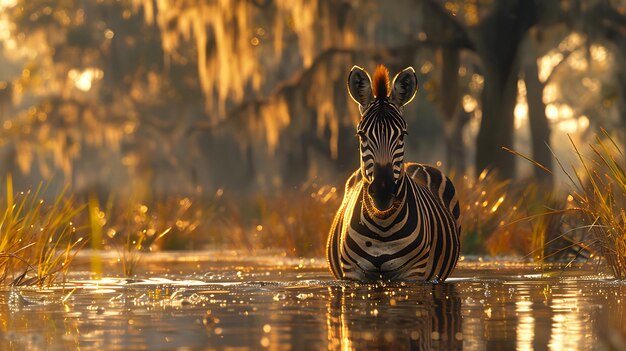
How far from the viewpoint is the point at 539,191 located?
26.3 metres

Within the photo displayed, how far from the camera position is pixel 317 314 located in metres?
10.7

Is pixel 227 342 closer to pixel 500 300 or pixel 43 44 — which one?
pixel 500 300

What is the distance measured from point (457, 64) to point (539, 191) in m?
6.27

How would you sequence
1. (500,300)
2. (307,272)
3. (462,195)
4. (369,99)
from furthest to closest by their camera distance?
(462,195)
(307,272)
(369,99)
(500,300)

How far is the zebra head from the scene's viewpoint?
12.8 meters

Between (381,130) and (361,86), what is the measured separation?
0.71m

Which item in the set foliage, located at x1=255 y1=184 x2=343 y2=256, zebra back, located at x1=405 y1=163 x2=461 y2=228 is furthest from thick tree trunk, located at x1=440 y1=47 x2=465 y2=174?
zebra back, located at x1=405 y1=163 x2=461 y2=228

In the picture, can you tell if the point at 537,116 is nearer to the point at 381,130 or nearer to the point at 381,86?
the point at 381,86

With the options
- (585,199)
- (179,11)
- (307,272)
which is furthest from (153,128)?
(585,199)

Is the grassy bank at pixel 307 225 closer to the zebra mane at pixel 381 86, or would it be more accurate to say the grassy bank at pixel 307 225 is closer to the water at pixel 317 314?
the water at pixel 317 314

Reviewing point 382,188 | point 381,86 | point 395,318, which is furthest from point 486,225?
point 395,318

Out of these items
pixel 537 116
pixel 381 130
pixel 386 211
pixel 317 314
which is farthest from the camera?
pixel 537 116

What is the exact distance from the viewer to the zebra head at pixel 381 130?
505 inches

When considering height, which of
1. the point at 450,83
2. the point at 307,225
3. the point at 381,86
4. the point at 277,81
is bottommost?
the point at 307,225
